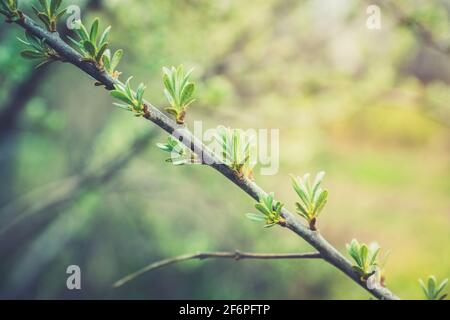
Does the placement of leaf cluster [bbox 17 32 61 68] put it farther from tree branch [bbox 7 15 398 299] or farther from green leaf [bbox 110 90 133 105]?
green leaf [bbox 110 90 133 105]

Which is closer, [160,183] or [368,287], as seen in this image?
[368,287]

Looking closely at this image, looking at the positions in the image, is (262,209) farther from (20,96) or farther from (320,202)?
(20,96)

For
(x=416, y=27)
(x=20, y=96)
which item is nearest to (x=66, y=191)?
(x=20, y=96)

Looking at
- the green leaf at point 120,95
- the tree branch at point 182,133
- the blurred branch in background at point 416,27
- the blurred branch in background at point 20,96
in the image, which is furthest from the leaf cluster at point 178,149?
the blurred branch in background at point 20,96

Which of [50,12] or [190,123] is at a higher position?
[190,123]

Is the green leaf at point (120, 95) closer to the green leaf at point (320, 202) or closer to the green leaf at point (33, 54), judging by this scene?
the green leaf at point (33, 54)

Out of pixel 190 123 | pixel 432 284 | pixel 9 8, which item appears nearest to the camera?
pixel 9 8

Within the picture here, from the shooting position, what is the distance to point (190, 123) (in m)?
4.93

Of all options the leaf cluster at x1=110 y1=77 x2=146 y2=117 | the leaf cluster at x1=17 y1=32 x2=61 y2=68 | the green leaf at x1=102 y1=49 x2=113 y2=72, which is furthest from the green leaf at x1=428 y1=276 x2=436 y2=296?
the leaf cluster at x1=17 y1=32 x2=61 y2=68

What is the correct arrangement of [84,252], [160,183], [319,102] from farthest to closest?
[84,252]
[160,183]
[319,102]

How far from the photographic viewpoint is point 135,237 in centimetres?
557

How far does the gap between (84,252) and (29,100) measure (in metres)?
2.79
